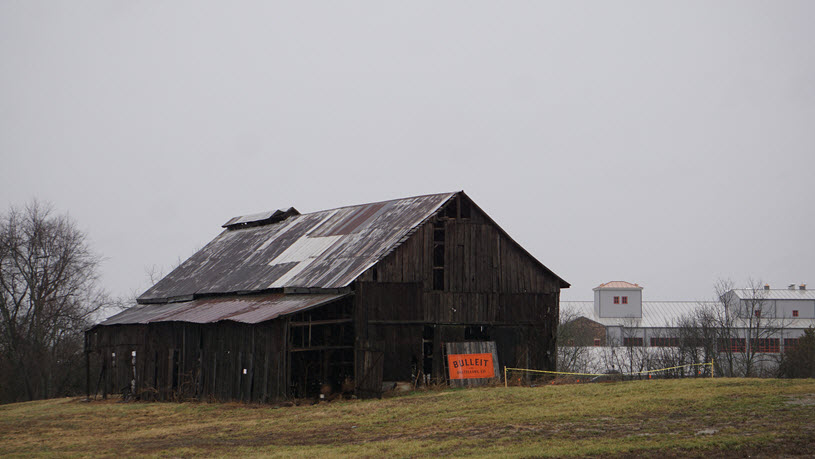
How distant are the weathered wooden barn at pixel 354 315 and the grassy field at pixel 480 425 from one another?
1.95m

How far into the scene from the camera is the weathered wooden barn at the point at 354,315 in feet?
106

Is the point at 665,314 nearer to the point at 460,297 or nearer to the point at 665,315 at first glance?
the point at 665,315

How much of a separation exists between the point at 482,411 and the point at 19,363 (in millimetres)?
43069

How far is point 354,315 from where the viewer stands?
32562 mm

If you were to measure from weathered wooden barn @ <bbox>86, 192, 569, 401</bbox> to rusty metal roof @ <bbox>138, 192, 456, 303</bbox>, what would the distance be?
107mm

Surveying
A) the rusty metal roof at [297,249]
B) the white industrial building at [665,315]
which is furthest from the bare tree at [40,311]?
the white industrial building at [665,315]

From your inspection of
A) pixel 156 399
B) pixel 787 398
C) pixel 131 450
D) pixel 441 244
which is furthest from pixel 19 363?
pixel 787 398

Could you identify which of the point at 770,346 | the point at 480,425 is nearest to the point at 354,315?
the point at 480,425

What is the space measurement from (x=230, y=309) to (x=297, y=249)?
587 cm

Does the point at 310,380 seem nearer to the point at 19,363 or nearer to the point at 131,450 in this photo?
the point at 131,450

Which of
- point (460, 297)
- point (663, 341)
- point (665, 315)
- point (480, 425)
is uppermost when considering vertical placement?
point (460, 297)

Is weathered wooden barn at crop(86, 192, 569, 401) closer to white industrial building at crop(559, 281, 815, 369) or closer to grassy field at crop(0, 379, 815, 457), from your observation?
grassy field at crop(0, 379, 815, 457)

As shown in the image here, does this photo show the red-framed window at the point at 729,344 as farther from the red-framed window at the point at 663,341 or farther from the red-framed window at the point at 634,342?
the red-framed window at the point at 634,342

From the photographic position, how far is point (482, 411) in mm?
25641
